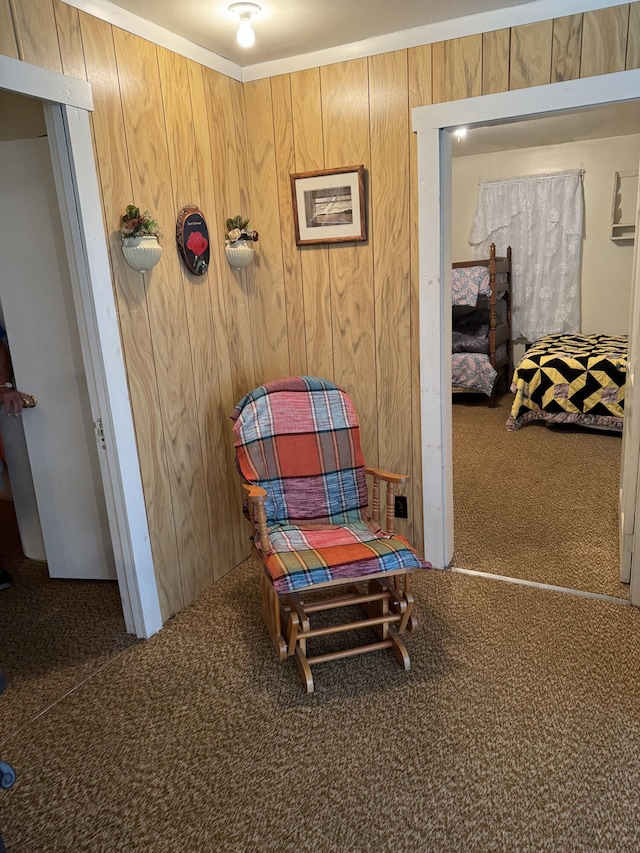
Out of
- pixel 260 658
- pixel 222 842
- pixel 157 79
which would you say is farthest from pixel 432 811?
pixel 157 79

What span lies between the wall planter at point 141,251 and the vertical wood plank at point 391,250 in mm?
1015

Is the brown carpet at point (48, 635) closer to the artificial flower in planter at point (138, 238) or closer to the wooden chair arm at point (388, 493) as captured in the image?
the wooden chair arm at point (388, 493)

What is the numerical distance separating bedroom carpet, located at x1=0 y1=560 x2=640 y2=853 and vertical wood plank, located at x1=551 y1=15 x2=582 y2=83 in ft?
7.01

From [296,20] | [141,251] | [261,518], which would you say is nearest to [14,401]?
[141,251]

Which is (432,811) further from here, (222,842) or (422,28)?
(422,28)

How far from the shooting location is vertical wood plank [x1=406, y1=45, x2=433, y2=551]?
2.59 metres

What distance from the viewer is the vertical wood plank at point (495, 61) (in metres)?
2.44

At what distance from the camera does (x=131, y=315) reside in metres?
2.41

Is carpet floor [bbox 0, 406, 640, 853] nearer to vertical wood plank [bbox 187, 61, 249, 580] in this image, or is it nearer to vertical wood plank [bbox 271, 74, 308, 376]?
vertical wood plank [bbox 187, 61, 249, 580]

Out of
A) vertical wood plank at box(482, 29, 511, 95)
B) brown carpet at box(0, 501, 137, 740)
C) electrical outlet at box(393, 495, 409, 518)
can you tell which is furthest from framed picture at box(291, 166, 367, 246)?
brown carpet at box(0, 501, 137, 740)

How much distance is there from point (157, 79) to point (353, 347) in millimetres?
1387

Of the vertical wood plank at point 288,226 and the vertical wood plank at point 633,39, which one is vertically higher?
the vertical wood plank at point 633,39

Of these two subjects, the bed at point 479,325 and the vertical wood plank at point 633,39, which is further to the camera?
the bed at point 479,325

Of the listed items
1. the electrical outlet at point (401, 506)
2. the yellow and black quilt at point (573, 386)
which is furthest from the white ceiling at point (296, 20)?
the yellow and black quilt at point (573, 386)
